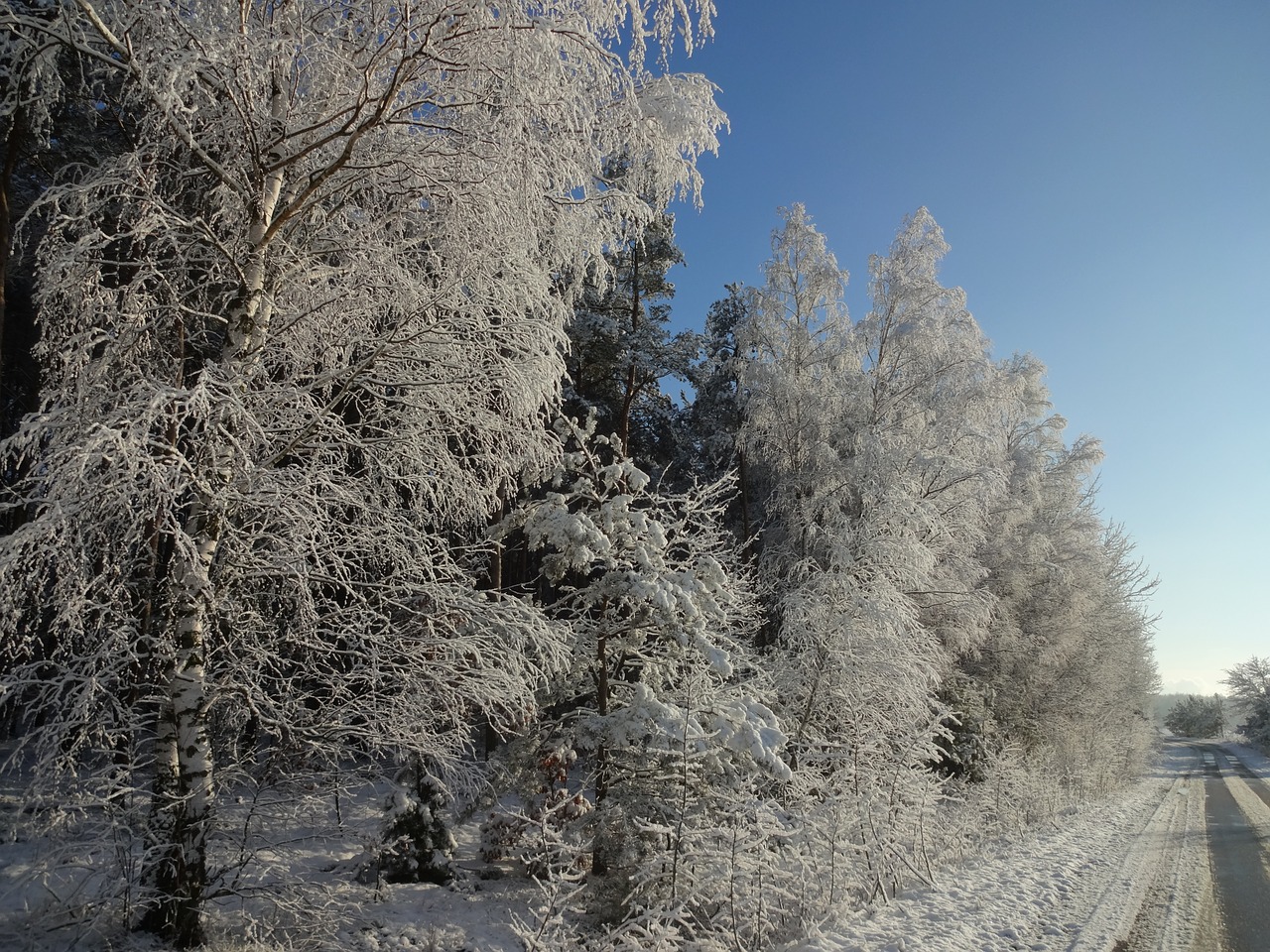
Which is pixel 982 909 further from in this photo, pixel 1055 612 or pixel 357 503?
pixel 1055 612

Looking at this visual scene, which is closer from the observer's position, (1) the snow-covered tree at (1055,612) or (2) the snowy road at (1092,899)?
(2) the snowy road at (1092,899)

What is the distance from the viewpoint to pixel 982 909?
7340 mm

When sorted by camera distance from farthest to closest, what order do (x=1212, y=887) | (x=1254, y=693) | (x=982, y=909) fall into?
1. (x=1254, y=693)
2. (x=1212, y=887)
3. (x=982, y=909)

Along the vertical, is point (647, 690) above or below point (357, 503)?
below

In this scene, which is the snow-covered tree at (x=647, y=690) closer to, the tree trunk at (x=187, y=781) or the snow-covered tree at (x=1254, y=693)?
the tree trunk at (x=187, y=781)

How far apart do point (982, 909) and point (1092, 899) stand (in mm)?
1966

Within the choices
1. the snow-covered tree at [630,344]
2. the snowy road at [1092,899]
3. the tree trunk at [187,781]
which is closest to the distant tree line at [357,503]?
the tree trunk at [187,781]

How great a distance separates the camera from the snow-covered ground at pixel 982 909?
20.7 ft

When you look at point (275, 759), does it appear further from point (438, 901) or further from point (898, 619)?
point (898, 619)

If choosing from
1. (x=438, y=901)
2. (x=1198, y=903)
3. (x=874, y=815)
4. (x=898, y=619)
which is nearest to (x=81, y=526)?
(x=438, y=901)

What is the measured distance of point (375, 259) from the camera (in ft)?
18.4

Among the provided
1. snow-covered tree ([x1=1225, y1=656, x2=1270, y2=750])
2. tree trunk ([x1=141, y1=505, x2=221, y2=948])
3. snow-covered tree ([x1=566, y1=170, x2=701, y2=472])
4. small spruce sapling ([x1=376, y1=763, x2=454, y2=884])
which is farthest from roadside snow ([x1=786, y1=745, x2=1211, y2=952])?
snow-covered tree ([x1=1225, y1=656, x2=1270, y2=750])

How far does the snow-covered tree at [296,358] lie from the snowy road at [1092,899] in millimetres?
4936

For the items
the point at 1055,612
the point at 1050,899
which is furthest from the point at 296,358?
the point at 1055,612
